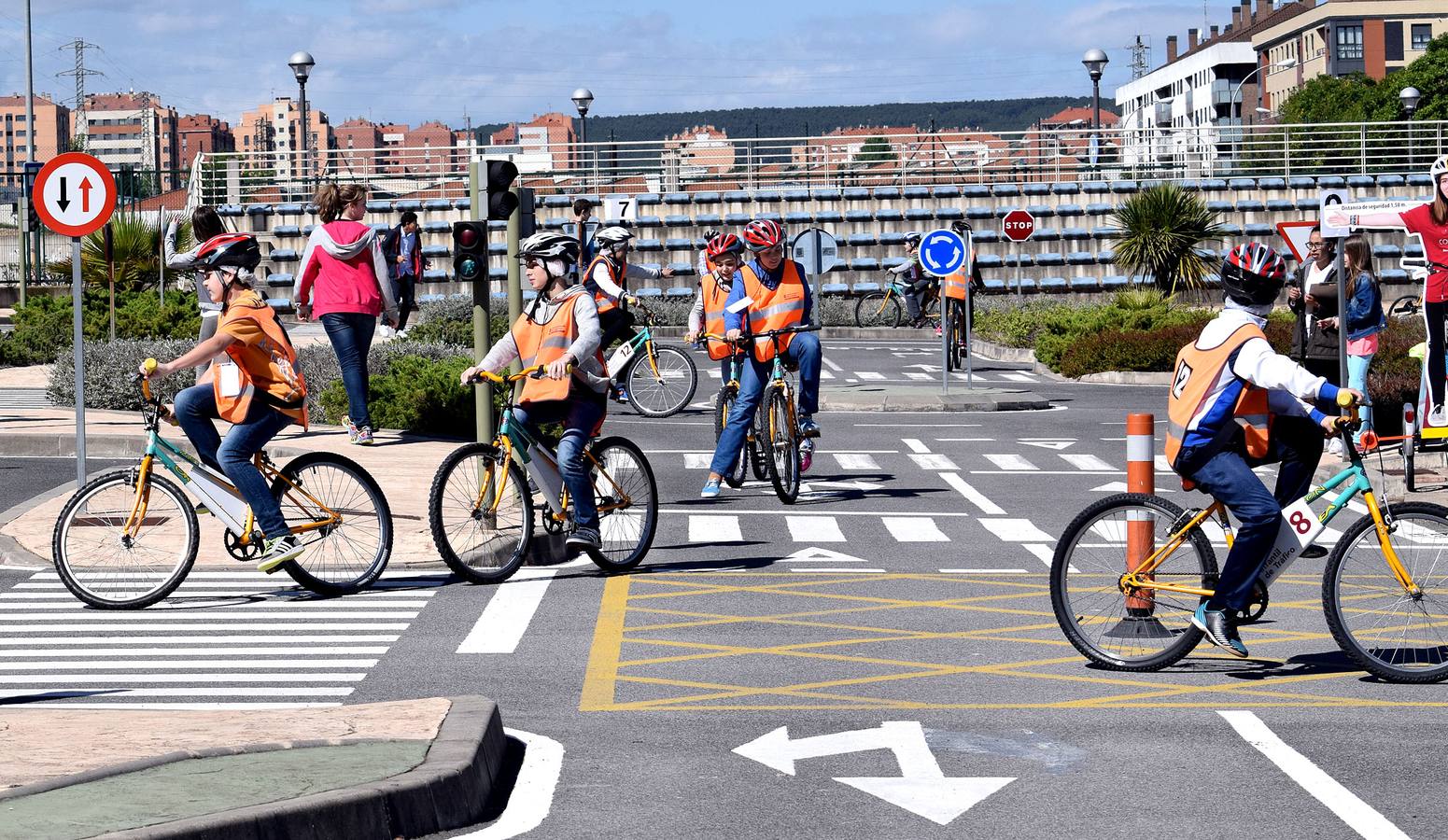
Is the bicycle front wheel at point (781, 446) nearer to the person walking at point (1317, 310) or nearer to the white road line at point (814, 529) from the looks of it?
the white road line at point (814, 529)

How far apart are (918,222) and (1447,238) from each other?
3806 centimetres

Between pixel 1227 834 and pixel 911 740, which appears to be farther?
pixel 911 740

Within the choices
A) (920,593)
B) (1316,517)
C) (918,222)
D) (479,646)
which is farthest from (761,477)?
(918,222)

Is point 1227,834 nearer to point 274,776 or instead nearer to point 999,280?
point 274,776

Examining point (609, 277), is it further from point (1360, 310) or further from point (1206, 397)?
point (1206, 397)

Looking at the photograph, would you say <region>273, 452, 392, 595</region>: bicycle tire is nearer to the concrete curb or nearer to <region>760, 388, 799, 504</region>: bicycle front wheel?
the concrete curb

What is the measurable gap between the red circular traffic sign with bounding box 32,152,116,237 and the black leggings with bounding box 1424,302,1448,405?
9.37 meters

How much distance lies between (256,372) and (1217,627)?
16.5 feet

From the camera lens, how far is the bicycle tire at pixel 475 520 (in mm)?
11078

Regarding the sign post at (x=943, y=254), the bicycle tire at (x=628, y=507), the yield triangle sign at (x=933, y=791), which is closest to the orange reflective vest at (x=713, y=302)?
the bicycle tire at (x=628, y=507)

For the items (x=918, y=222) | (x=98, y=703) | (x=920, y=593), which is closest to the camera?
(x=98, y=703)

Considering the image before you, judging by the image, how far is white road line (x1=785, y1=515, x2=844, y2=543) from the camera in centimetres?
1348

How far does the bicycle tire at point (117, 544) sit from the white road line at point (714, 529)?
147 inches

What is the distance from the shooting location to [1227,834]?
5.85 m
